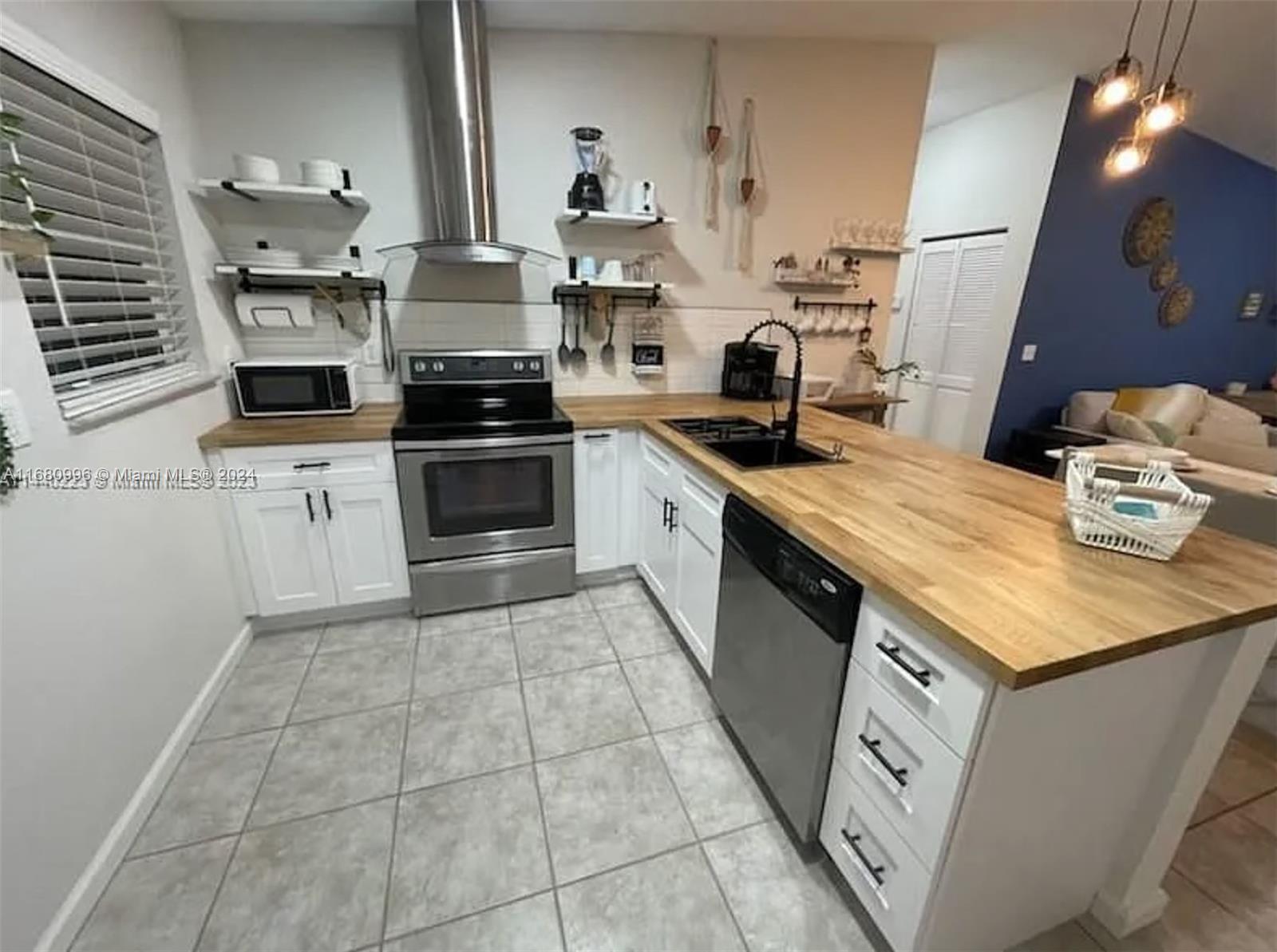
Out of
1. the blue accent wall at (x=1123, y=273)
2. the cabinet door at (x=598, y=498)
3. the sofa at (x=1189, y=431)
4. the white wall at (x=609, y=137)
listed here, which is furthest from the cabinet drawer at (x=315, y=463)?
the blue accent wall at (x=1123, y=273)

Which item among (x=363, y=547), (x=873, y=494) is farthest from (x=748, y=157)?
(x=363, y=547)

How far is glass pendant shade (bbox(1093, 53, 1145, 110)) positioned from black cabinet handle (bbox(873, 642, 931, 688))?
213 centimetres

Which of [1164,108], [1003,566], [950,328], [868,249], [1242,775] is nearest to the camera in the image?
[1003,566]

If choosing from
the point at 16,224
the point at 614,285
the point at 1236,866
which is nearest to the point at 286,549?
the point at 16,224

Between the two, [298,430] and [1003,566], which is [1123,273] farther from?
[298,430]

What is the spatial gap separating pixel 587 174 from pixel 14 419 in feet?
7.26

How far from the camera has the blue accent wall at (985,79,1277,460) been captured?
3.72 m

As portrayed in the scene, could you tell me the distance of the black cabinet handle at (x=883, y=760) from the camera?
3.54ft

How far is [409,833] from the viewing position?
1.50 meters

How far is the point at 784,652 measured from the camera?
140cm

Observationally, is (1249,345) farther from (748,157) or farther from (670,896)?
(670,896)

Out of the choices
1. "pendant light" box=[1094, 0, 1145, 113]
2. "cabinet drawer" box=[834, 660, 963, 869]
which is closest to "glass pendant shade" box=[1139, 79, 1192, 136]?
"pendant light" box=[1094, 0, 1145, 113]

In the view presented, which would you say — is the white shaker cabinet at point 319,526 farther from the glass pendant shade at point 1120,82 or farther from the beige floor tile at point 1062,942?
the glass pendant shade at point 1120,82

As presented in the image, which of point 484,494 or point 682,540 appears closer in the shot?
point 682,540
